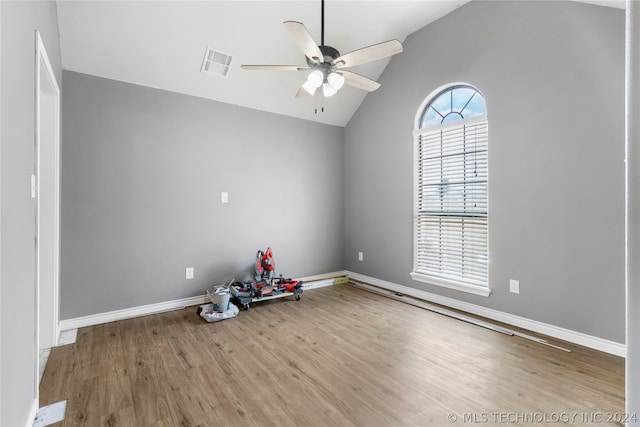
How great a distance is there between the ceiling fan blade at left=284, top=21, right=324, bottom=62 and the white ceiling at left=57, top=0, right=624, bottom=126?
3.89ft

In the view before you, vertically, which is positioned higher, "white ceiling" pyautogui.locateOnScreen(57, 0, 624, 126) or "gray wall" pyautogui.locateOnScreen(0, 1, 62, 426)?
"white ceiling" pyautogui.locateOnScreen(57, 0, 624, 126)

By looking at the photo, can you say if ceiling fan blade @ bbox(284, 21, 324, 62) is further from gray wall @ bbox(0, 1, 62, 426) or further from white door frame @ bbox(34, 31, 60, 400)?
white door frame @ bbox(34, 31, 60, 400)

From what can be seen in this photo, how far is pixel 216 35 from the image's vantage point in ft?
10.3

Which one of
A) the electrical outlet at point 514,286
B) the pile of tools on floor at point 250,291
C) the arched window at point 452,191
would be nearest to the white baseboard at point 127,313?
the pile of tools on floor at point 250,291

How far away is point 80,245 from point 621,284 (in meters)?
4.83

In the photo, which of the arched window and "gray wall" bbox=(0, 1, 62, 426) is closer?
"gray wall" bbox=(0, 1, 62, 426)

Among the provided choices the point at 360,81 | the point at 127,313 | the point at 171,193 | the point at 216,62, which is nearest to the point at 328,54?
the point at 360,81

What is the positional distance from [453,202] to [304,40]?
2.46 m

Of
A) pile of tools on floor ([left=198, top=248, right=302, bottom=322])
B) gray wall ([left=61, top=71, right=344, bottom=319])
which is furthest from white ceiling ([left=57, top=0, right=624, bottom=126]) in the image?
pile of tools on floor ([left=198, top=248, right=302, bottom=322])

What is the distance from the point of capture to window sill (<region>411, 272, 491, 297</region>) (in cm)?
323

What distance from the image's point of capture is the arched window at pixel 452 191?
3295mm

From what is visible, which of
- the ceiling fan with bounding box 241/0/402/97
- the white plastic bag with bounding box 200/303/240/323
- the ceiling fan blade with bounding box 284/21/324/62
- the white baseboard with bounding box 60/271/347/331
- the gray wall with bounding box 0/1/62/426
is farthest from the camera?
the white plastic bag with bounding box 200/303/240/323

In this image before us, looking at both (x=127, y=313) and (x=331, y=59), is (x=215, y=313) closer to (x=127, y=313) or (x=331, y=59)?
(x=127, y=313)

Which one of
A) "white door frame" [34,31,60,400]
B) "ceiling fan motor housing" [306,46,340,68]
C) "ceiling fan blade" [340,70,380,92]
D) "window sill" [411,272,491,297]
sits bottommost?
"window sill" [411,272,491,297]
